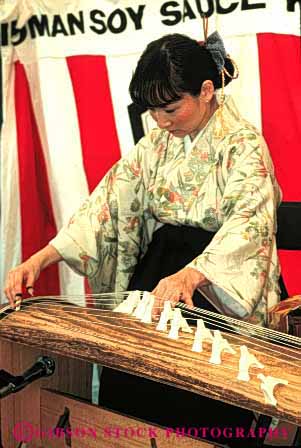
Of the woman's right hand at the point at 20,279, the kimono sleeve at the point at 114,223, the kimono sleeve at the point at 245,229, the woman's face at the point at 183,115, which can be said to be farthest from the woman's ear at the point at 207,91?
the woman's right hand at the point at 20,279

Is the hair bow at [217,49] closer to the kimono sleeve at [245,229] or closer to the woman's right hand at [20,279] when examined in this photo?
the kimono sleeve at [245,229]

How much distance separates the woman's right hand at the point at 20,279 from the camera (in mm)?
1935

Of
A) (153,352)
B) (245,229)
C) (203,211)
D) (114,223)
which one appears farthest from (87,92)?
(153,352)

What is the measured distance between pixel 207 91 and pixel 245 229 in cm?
42

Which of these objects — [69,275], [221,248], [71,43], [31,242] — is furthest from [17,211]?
[221,248]

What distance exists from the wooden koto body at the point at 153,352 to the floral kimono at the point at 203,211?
29 cm

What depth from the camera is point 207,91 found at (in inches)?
80.4

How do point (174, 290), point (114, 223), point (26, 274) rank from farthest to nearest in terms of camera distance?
1. point (114, 223)
2. point (26, 274)
3. point (174, 290)

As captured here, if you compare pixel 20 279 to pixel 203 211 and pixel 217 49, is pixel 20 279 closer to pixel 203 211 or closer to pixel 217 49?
pixel 203 211

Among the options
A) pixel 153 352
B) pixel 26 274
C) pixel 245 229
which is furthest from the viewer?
pixel 26 274

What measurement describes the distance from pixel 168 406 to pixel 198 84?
0.87m

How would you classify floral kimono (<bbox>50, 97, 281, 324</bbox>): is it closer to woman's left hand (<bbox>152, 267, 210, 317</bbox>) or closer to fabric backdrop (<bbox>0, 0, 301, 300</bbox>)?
woman's left hand (<bbox>152, 267, 210, 317</bbox>)

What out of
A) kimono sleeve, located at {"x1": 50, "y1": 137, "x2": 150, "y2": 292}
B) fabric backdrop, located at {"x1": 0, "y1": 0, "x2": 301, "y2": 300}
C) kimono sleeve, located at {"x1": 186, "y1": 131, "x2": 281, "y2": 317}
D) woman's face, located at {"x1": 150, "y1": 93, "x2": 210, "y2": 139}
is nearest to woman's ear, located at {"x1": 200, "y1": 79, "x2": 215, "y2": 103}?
woman's face, located at {"x1": 150, "y1": 93, "x2": 210, "y2": 139}

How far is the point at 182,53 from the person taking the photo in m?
1.97
